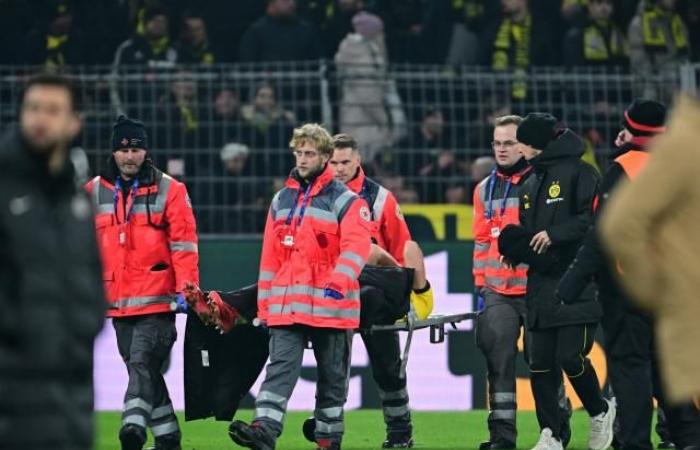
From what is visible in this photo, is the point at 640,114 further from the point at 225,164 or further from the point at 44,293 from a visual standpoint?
the point at 225,164

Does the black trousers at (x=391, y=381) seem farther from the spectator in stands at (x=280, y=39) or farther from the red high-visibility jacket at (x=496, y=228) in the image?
the spectator in stands at (x=280, y=39)

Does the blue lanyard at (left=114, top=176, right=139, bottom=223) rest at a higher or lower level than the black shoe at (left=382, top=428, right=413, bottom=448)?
higher

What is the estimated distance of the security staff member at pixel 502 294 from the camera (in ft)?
39.4

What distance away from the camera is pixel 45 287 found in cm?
605

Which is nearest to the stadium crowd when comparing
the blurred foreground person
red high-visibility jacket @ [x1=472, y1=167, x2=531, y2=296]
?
red high-visibility jacket @ [x1=472, y1=167, x2=531, y2=296]

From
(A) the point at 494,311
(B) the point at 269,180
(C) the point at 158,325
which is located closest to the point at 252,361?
(C) the point at 158,325

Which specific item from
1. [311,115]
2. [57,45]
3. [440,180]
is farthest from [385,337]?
[57,45]

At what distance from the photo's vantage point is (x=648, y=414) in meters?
9.73

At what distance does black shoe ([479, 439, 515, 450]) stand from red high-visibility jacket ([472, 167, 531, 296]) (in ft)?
3.30

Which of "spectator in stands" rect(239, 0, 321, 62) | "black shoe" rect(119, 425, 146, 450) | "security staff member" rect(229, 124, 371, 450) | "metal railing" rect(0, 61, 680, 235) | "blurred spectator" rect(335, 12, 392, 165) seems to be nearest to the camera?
"security staff member" rect(229, 124, 371, 450)

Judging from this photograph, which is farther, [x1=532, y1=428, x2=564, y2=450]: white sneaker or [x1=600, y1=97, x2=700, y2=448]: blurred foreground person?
[x1=532, y1=428, x2=564, y2=450]: white sneaker

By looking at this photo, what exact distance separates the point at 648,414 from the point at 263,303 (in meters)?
2.62

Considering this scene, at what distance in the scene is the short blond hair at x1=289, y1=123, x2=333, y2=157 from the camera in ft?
36.3

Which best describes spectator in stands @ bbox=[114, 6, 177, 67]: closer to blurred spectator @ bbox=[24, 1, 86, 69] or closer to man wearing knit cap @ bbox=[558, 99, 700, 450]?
blurred spectator @ bbox=[24, 1, 86, 69]
